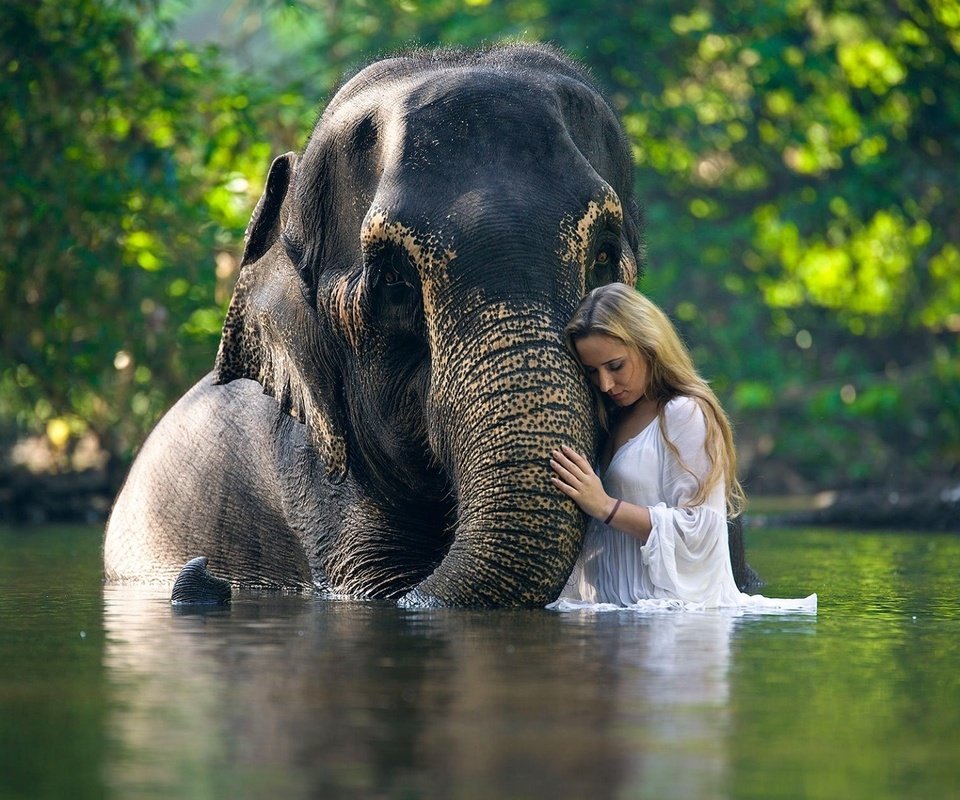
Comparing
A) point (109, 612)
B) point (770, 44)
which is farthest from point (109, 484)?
point (109, 612)

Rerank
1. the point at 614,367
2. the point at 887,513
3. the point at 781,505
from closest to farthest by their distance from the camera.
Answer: the point at 614,367 < the point at 887,513 < the point at 781,505

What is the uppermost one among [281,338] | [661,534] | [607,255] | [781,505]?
[607,255]

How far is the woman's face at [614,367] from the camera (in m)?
6.29

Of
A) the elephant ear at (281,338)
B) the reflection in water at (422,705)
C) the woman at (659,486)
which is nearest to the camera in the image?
the reflection in water at (422,705)

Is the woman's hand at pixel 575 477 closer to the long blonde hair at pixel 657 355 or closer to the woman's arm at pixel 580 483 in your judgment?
the woman's arm at pixel 580 483

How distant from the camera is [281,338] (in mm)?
7691

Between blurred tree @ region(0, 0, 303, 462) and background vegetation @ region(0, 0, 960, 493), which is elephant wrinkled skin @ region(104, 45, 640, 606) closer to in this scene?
background vegetation @ region(0, 0, 960, 493)

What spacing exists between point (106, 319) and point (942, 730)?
1214 centimetres

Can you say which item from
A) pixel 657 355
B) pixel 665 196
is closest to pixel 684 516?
pixel 657 355

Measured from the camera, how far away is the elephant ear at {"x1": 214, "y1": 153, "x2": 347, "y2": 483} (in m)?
7.52

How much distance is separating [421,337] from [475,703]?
9.15ft

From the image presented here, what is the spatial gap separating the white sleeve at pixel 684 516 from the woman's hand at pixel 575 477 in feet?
1.66

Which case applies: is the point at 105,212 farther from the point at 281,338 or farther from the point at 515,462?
the point at 515,462

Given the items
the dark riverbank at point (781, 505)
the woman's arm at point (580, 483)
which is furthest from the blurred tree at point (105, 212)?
the woman's arm at point (580, 483)
